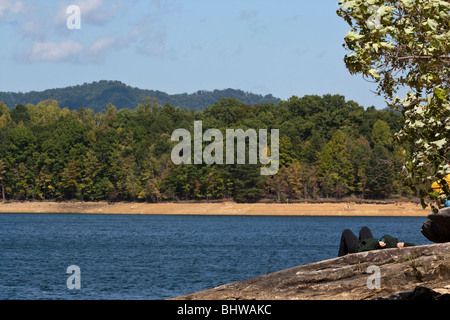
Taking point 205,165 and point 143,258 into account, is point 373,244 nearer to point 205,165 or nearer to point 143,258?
point 143,258

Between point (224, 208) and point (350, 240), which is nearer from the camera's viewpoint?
point (350, 240)

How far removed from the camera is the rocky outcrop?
43.9 feet

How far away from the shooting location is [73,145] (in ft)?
453

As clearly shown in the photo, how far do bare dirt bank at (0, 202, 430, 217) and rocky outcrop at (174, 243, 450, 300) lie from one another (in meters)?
94.5

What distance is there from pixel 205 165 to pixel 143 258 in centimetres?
7268

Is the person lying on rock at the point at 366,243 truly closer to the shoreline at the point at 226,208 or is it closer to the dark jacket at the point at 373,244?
the dark jacket at the point at 373,244

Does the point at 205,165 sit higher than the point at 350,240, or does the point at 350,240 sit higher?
the point at 205,165

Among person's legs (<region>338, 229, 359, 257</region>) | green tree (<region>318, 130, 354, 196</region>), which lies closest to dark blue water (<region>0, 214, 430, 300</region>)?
person's legs (<region>338, 229, 359, 257</region>)

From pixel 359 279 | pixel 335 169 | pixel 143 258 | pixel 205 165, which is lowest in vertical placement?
pixel 143 258

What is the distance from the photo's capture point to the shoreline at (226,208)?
368 feet

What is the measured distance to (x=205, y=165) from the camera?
12038 centimetres

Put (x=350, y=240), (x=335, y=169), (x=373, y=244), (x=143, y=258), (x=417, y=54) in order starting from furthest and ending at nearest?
1. (x=335, y=169)
2. (x=143, y=258)
3. (x=350, y=240)
4. (x=373, y=244)
5. (x=417, y=54)

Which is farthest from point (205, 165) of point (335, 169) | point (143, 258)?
point (143, 258)
